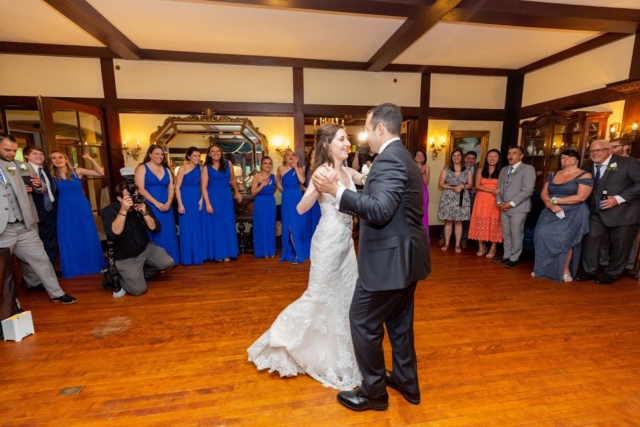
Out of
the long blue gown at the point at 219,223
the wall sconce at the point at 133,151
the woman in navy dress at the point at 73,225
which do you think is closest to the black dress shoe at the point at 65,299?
the woman in navy dress at the point at 73,225

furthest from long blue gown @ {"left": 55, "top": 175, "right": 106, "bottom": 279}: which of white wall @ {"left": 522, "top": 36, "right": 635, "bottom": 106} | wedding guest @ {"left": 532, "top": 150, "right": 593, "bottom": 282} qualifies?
white wall @ {"left": 522, "top": 36, "right": 635, "bottom": 106}

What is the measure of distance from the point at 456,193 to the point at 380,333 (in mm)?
4201

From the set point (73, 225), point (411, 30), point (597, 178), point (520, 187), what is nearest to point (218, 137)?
point (73, 225)

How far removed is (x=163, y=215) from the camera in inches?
171

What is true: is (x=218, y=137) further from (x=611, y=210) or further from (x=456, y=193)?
(x=611, y=210)

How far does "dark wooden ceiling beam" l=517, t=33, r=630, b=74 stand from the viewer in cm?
454

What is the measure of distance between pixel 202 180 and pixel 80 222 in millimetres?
1612

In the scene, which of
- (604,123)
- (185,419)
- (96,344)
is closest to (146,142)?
(96,344)

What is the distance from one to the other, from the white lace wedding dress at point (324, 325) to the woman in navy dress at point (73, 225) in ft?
11.4

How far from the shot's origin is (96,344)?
8.33 ft

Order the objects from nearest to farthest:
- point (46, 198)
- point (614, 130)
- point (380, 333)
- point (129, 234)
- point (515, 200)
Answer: point (380, 333) < point (129, 234) < point (46, 198) < point (515, 200) < point (614, 130)

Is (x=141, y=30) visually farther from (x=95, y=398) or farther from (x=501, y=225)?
(x=501, y=225)

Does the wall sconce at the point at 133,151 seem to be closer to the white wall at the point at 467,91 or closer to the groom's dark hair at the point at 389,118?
the groom's dark hair at the point at 389,118

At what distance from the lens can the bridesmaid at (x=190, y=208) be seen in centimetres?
447
